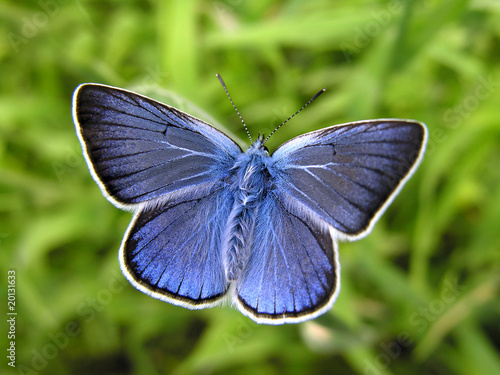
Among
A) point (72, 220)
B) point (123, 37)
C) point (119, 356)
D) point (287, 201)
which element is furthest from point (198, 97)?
point (119, 356)

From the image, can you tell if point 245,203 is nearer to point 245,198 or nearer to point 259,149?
point 245,198

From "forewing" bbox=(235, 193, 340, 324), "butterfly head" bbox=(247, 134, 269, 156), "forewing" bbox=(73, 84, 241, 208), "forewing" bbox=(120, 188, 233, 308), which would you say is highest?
"forewing" bbox=(73, 84, 241, 208)

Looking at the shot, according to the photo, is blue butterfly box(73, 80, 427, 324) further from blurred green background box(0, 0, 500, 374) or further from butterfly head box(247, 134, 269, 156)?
blurred green background box(0, 0, 500, 374)

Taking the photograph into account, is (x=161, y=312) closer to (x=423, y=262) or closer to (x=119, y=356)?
(x=119, y=356)

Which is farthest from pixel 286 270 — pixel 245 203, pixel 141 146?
pixel 141 146

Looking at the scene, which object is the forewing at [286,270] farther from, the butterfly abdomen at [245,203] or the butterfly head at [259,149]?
the butterfly head at [259,149]

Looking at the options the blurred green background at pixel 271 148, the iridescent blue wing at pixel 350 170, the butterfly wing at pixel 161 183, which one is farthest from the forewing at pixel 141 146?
the blurred green background at pixel 271 148

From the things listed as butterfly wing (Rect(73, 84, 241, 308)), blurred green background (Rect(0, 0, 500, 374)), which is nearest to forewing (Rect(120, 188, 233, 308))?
butterfly wing (Rect(73, 84, 241, 308))

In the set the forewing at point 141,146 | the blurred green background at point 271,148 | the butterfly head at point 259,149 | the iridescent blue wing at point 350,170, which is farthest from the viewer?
the blurred green background at point 271,148
